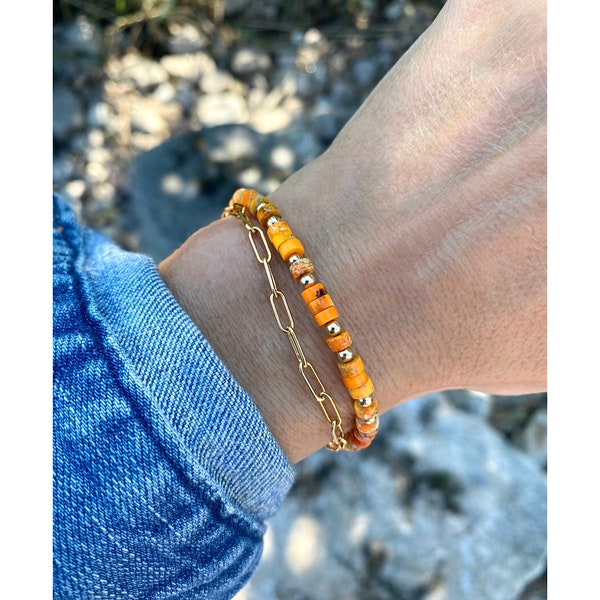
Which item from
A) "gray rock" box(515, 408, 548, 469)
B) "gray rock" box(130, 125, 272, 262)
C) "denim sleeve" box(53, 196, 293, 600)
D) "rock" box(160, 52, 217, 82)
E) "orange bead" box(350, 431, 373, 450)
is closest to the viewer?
"denim sleeve" box(53, 196, 293, 600)

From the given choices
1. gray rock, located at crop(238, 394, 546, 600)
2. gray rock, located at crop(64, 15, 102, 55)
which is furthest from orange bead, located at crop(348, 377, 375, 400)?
gray rock, located at crop(64, 15, 102, 55)

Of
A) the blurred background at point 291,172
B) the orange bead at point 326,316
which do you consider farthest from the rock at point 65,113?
the orange bead at point 326,316

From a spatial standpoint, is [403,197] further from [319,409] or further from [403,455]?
[403,455]

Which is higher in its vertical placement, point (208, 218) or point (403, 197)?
point (403, 197)

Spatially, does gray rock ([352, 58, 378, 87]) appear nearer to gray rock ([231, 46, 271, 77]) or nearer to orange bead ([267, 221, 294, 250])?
gray rock ([231, 46, 271, 77])

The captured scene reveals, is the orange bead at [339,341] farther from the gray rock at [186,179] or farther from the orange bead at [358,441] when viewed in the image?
the gray rock at [186,179]

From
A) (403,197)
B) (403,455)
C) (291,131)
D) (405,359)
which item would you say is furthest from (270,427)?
(291,131)
